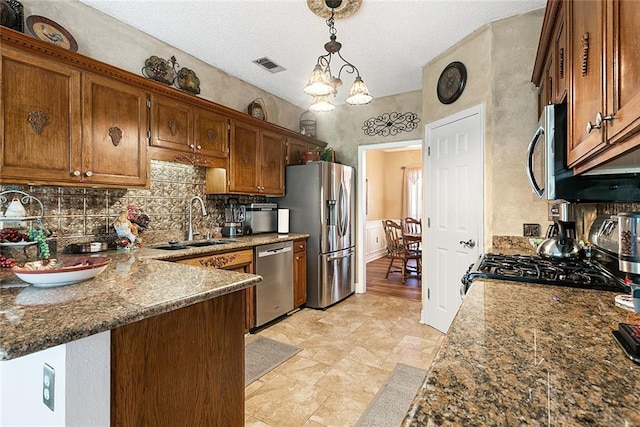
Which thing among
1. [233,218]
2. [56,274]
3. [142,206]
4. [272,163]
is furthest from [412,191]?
[56,274]

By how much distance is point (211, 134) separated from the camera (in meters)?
3.02

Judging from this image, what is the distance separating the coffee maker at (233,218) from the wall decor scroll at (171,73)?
1247 millimetres

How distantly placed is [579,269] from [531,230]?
1098 millimetres

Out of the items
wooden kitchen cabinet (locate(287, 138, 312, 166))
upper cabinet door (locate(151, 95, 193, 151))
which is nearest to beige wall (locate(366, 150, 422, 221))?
wooden kitchen cabinet (locate(287, 138, 312, 166))

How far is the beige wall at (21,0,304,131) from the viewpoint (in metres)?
2.28

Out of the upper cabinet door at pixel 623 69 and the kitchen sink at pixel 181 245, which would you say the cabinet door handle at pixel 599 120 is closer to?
the upper cabinet door at pixel 623 69

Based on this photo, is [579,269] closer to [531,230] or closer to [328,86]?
[531,230]

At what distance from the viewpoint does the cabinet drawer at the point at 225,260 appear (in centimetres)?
255

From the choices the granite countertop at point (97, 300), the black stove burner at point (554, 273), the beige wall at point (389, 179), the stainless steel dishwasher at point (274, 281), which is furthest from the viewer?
the beige wall at point (389, 179)

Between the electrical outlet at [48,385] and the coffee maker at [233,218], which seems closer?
the electrical outlet at [48,385]

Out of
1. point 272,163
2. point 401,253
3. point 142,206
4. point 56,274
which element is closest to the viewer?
point 56,274

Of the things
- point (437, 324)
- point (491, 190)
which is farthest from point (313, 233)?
point (491, 190)

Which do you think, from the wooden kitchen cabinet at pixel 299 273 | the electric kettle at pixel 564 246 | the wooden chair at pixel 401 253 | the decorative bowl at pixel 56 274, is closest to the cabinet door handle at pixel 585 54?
the electric kettle at pixel 564 246

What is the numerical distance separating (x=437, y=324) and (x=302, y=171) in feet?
7.46
